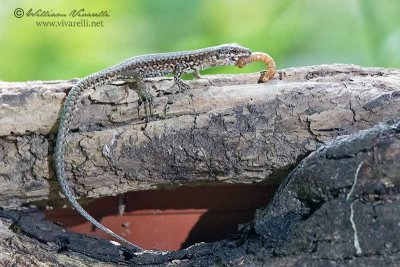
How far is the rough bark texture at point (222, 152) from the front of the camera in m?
1.37

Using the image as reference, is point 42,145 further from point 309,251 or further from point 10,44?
point 309,251

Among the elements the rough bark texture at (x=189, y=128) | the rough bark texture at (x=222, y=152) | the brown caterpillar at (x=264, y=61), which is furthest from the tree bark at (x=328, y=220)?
the brown caterpillar at (x=264, y=61)

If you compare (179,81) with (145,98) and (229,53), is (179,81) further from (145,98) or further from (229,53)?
(229,53)

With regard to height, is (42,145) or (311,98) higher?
(311,98)

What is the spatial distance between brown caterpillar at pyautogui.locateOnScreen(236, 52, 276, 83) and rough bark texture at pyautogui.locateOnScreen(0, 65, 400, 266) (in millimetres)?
41

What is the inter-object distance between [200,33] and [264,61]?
516 millimetres

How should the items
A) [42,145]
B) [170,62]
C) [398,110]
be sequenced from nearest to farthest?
[398,110], [42,145], [170,62]

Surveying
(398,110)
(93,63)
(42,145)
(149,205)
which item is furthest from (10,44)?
(398,110)

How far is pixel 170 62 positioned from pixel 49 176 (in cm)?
69

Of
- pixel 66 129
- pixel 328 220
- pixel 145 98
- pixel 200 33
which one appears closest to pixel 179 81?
pixel 145 98

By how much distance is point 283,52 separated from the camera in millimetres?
2232

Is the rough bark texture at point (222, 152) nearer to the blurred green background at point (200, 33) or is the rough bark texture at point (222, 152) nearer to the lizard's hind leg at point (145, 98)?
the lizard's hind leg at point (145, 98)

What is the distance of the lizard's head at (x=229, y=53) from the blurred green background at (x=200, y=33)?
0.82 feet

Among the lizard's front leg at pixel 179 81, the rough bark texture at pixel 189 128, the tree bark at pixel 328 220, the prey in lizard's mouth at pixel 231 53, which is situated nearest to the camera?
the tree bark at pixel 328 220
